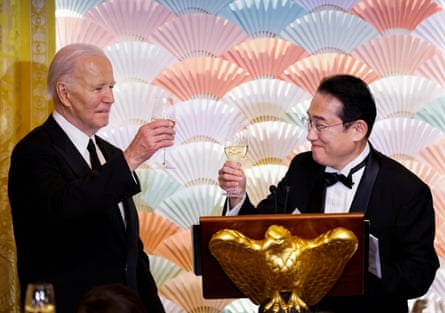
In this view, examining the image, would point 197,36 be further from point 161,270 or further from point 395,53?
point 161,270

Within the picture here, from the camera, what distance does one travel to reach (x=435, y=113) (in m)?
4.63

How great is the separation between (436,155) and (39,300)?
106 inches

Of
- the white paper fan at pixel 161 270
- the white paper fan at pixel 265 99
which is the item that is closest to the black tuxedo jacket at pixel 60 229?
the white paper fan at pixel 161 270

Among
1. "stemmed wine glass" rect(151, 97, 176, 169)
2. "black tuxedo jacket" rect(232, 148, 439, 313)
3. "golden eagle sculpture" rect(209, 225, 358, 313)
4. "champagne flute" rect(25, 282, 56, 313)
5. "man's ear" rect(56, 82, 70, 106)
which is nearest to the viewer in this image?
"champagne flute" rect(25, 282, 56, 313)

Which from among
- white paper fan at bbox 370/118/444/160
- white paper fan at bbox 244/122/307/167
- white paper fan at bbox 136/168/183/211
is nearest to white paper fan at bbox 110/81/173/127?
white paper fan at bbox 136/168/183/211

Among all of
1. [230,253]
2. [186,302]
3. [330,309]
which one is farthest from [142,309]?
[186,302]

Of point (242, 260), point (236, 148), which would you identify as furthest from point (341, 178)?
point (242, 260)

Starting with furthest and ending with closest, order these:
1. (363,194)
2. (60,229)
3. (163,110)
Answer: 1. (363,194)
2. (60,229)
3. (163,110)

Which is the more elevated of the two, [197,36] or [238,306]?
[197,36]

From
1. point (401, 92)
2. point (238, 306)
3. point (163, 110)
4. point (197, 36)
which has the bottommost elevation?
point (238, 306)

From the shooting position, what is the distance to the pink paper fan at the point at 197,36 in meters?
4.61

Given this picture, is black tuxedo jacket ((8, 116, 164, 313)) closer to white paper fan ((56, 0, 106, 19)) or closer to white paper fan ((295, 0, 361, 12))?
white paper fan ((56, 0, 106, 19))

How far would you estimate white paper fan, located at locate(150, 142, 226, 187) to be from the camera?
4.64 meters

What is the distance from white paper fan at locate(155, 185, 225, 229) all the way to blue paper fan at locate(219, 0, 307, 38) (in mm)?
780
